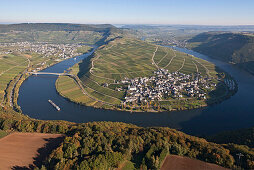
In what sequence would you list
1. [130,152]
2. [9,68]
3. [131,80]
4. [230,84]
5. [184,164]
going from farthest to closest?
[9,68] → [131,80] → [230,84] → [130,152] → [184,164]

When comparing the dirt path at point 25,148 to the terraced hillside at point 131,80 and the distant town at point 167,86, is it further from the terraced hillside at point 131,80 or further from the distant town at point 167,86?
the distant town at point 167,86

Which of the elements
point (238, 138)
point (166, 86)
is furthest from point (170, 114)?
point (166, 86)

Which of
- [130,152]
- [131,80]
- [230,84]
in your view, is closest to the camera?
[130,152]

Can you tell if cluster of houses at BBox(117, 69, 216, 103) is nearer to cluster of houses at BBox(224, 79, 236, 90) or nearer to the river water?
cluster of houses at BBox(224, 79, 236, 90)

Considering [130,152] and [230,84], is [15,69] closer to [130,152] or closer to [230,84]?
[130,152]

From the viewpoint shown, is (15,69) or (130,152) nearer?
(130,152)

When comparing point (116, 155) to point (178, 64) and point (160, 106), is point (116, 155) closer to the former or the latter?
point (160, 106)
